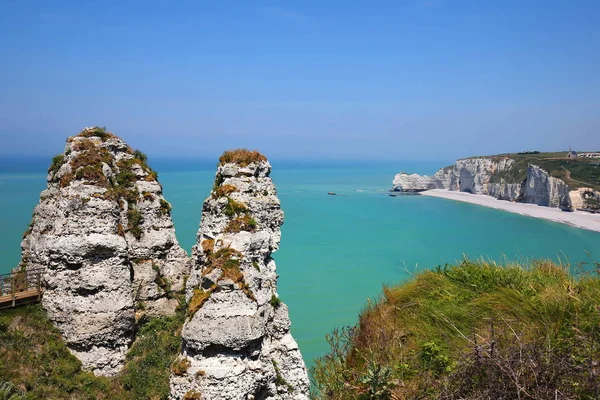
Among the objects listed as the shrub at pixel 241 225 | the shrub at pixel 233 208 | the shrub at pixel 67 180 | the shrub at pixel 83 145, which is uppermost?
the shrub at pixel 83 145

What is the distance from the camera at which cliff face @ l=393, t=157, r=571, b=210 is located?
89.1m

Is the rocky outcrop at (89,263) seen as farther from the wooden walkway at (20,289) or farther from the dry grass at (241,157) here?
the dry grass at (241,157)

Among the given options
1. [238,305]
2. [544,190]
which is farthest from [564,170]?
[238,305]

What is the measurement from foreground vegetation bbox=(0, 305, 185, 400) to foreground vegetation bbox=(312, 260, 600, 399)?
6.58 meters

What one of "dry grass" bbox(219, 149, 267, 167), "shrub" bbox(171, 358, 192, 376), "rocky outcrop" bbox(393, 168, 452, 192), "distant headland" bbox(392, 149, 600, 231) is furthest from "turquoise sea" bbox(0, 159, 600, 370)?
"rocky outcrop" bbox(393, 168, 452, 192)

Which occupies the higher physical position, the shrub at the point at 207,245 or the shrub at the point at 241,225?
the shrub at the point at 241,225

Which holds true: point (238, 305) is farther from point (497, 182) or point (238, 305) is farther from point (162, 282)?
point (497, 182)

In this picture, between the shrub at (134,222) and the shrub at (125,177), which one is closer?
the shrub at (134,222)

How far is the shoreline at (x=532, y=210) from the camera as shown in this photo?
73906mm

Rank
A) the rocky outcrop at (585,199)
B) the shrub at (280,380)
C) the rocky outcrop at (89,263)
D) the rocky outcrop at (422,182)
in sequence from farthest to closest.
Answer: the rocky outcrop at (422,182) < the rocky outcrop at (585,199) < the rocky outcrop at (89,263) < the shrub at (280,380)

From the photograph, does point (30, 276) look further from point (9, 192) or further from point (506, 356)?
point (9, 192)

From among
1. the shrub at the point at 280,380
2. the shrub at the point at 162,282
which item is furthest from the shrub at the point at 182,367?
the shrub at the point at 162,282

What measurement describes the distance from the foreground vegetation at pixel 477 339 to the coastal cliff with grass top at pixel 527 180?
91.3 meters

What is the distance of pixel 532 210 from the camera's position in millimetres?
89250
